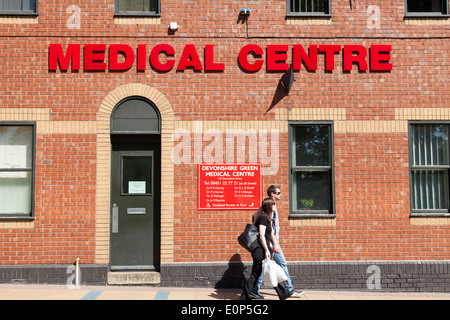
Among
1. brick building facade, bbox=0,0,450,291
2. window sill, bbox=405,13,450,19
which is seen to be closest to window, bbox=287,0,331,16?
brick building facade, bbox=0,0,450,291

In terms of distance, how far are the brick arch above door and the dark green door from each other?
224 millimetres

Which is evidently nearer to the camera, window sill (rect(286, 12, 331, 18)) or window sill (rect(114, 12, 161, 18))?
window sill (rect(114, 12, 161, 18))

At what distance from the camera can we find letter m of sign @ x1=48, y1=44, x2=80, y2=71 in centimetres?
816

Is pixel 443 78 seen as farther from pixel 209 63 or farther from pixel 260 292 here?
pixel 260 292

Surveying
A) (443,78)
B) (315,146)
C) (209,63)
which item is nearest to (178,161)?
(209,63)

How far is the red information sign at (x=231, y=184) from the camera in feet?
26.7

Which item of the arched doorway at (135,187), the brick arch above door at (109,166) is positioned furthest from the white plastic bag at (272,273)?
the arched doorway at (135,187)

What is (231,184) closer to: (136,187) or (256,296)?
(136,187)

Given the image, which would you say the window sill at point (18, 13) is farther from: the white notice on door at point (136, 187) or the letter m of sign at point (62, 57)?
the white notice on door at point (136, 187)

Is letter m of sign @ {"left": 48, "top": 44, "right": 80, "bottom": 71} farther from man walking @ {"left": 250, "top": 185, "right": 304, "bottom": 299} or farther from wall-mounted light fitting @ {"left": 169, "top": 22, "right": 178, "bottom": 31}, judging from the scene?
man walking @ {"left": 250, "top": 185, "right": 304, "bottom": 299}

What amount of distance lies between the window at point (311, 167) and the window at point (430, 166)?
153cm

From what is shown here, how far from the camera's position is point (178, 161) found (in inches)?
320

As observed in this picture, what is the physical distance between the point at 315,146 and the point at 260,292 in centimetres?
277

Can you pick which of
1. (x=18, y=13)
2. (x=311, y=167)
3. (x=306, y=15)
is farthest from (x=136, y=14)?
(x=311, y=167)
